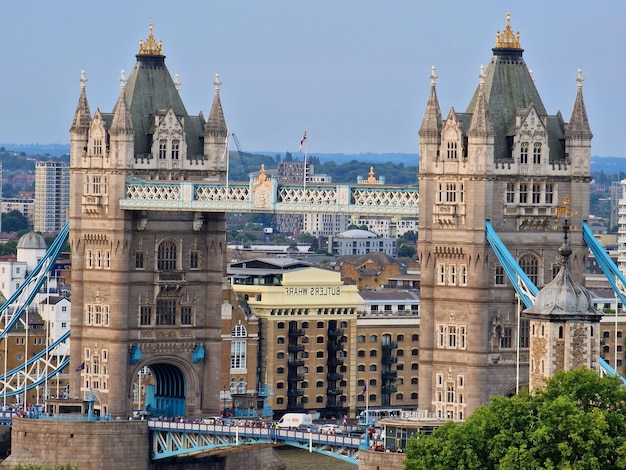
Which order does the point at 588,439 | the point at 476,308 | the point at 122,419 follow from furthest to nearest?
the point at 122,419
the point at 476,308
the point at 588,439

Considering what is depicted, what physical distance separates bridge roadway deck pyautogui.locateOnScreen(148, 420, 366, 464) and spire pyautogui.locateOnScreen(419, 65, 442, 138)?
47.5 feet

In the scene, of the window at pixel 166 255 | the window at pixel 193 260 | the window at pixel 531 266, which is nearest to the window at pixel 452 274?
the window at pixel 531 266

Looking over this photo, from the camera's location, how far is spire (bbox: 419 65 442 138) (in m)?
150

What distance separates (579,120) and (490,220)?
6.35 metres

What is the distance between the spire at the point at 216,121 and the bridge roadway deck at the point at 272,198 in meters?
4.41

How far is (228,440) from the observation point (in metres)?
159

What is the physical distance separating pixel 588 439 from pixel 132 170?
4683cm

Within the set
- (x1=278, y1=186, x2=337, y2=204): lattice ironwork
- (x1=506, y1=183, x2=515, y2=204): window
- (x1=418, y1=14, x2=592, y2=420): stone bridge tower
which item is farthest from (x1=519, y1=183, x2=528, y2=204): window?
(x1=278, y1=186, x2=337, y2=204): lattice ironwork

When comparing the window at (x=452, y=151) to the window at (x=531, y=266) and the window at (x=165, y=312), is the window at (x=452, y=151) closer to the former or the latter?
the window at (x=531, y=266)

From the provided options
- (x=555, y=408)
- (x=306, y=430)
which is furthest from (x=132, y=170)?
(x=555, y=408)

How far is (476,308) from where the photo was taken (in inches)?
5866

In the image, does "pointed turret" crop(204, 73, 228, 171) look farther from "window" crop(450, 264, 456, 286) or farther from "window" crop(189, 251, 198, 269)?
"window" crop(450, 264, 456, 286)

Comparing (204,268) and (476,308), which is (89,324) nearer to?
(204,268)

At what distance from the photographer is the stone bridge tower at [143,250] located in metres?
164
